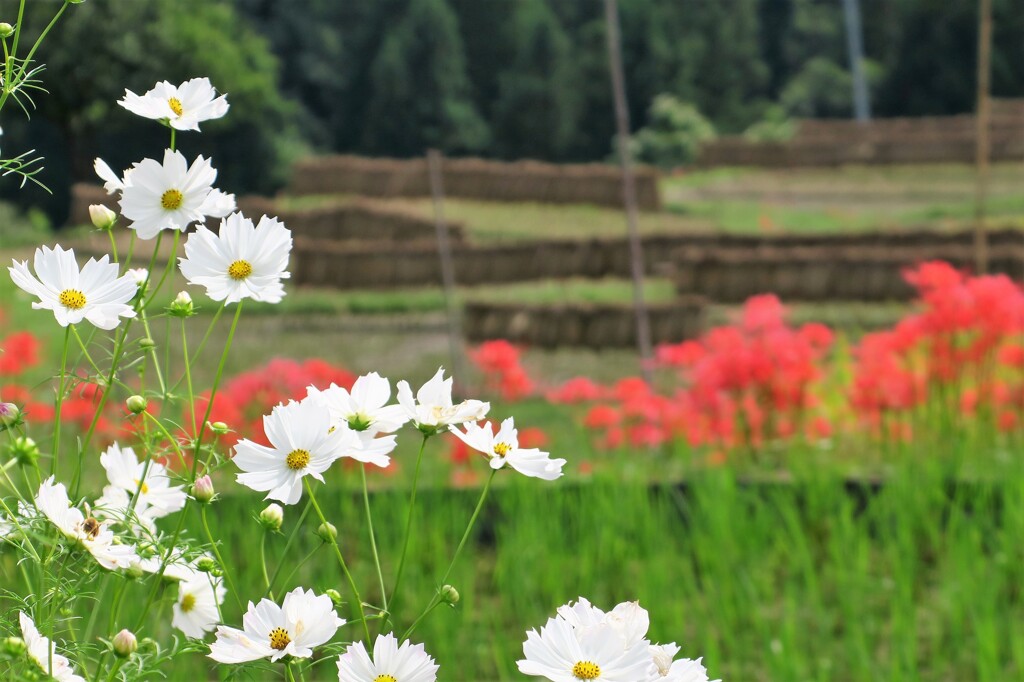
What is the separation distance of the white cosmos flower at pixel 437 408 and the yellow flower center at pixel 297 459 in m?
0.06

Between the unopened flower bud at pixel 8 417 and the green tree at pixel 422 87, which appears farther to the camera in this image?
the green tree at pixel 422 87

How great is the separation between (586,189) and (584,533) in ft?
29.9

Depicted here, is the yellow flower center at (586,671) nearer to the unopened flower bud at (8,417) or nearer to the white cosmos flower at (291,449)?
the white cosmos flower at (291,449)

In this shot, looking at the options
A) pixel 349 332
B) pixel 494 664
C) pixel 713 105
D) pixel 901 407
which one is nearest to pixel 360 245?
pixel 349 332

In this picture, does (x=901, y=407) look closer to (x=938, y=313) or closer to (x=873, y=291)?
(x=938, y=313)

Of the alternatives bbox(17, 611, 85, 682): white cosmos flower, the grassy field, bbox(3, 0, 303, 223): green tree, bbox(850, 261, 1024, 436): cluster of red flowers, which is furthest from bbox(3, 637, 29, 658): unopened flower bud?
bbox(3, 0, 303, 223): green tree

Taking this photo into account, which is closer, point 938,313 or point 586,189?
point 938,313

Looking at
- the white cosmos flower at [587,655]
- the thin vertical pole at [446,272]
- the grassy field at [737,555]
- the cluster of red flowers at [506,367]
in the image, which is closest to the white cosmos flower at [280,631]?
the white cosmos flower at [587,655]

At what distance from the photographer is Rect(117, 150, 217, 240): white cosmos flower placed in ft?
2.31

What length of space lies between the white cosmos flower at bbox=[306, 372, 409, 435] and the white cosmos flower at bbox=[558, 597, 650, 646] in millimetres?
144

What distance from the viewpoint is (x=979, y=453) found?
3.03 m

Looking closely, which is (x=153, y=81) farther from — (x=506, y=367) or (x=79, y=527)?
(x=79, y=527)

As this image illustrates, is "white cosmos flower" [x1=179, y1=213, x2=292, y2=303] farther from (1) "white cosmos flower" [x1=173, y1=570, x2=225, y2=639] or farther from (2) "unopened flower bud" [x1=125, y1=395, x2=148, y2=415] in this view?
(1) "white cosmos flower" [x1=173, y1=570, x2=225, y2=639]

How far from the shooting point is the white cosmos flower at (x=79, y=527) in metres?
0.67
